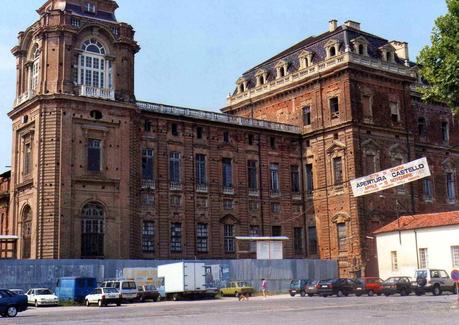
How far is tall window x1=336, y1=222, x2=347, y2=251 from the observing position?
60147 mm

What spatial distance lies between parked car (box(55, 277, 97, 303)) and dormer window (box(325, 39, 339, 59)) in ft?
106

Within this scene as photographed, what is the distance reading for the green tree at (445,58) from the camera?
33969 mm

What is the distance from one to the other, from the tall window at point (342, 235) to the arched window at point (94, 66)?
80.1 ft

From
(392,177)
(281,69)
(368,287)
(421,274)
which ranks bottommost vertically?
(368,287)

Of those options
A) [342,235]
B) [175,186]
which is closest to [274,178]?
[342,235]

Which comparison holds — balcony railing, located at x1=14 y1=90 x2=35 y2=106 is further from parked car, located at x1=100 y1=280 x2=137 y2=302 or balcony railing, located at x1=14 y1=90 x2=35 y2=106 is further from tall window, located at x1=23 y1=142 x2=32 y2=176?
parked car, located at x1=100 y1=280 x2=137 y2=302

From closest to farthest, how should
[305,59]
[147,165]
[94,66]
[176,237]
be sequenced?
[94,66] → [147,165] → [176,237] → [305,59]

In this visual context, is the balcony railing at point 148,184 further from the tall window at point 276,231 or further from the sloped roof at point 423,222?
the sloped roof at point 423,222

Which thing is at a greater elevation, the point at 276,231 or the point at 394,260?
the point at 276,231

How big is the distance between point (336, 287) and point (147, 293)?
1383 centimetres

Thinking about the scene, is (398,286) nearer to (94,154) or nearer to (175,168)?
(175,168)

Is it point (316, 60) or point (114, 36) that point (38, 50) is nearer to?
point (114, 36)

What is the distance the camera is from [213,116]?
200 feet

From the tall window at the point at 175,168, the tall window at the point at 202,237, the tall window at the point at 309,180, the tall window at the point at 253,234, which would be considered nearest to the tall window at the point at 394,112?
the tall window at the point at 309,180
